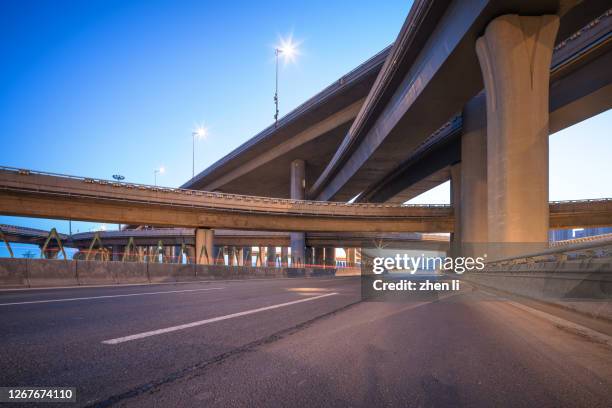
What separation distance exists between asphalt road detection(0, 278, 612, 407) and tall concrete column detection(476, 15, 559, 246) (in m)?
15.7

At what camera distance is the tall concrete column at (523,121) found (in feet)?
62.5

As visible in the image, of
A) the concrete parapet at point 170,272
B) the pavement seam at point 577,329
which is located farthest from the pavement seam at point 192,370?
the concrete parapet at point 170,272

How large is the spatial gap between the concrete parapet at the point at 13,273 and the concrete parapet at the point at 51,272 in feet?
0.63

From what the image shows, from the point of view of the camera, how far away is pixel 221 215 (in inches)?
1555

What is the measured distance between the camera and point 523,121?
19.1 m

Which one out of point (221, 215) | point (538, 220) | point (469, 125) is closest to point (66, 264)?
point (538, 220)

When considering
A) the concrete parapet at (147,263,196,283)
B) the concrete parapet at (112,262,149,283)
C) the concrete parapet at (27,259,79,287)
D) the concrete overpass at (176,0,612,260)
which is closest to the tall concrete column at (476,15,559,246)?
the concrete overpass at (176,0,612,260)

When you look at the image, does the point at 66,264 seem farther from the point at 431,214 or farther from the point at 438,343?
the point at 431,214

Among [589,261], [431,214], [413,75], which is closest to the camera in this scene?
[589,261]

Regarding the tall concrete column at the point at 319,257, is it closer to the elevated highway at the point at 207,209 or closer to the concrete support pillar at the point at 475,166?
the elevated highway at the point at 207,209

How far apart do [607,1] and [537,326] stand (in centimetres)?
2393

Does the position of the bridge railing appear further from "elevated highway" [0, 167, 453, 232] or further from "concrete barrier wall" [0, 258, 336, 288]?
"concrete barrier wall" [0, 258, 336, 288]

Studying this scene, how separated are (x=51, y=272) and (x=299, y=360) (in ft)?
45.5

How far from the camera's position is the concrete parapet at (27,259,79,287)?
1291 centimetres
